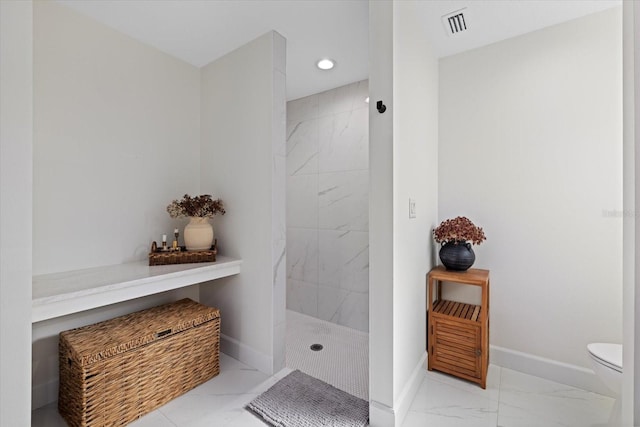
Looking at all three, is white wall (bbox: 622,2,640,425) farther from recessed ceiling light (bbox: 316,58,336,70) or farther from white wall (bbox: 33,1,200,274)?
white wall (bbox: 33,1,200,274)

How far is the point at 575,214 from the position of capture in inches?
67.4

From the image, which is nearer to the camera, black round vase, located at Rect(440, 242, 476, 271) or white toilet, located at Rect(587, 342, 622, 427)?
white toilet, located at Rect(587, 342, 622, 427)

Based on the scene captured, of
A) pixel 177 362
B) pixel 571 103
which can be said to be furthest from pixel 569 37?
pixel 177 362

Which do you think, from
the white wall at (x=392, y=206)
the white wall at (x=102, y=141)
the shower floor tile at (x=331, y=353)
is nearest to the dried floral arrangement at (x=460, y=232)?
the white wall at (x=392, y=206)

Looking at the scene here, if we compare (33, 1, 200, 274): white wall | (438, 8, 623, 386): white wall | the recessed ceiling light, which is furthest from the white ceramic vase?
(438, 8, 623, 386): white wall

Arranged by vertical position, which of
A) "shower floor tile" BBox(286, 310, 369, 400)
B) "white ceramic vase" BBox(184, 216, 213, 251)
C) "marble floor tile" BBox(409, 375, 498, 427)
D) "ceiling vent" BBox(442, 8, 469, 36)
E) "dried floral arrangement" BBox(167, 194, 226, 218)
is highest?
"ceiling vent" BBox(442, 8, 469, 36)

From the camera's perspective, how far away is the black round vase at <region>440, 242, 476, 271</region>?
6.08 feet

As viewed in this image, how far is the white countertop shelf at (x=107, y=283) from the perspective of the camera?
4.16ft

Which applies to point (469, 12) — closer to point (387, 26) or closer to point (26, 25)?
point (387, 26)

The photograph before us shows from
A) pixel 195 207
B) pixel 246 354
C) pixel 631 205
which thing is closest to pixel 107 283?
pixel 195 207

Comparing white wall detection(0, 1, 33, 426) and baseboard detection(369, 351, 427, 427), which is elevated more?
white wall detection(0, 1, 33, 426)

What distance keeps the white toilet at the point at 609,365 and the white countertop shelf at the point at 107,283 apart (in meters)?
2.08

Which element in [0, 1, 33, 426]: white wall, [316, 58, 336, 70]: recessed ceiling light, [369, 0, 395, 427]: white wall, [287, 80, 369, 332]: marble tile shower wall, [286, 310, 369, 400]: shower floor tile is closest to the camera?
[0, 1, 33, 426]: white wall

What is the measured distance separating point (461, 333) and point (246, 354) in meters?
1.48
